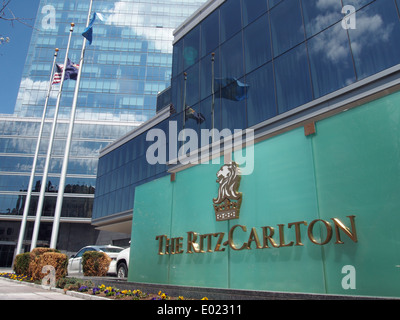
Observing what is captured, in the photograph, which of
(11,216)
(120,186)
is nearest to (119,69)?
(11,216)

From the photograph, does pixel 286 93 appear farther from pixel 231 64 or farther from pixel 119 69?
pixel 119 69

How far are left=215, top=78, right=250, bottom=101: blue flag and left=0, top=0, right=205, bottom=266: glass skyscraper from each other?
3483 cm

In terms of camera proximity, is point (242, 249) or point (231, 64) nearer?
point (242, 249)

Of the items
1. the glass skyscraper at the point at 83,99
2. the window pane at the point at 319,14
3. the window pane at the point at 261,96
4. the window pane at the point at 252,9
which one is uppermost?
the glass skyscraper at the point at 83,99

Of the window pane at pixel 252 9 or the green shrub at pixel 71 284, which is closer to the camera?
the green shrub at pixel 71 284

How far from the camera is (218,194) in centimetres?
781

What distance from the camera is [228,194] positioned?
7480mm

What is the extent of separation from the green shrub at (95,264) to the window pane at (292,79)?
1017cm

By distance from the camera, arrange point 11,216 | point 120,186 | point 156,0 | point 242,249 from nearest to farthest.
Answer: point 242,249, point 120,186, point 11,216, point 156,0

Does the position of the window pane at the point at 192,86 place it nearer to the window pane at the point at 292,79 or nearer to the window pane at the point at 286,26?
the window pane at the point at 286,26

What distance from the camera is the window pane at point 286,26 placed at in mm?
13516

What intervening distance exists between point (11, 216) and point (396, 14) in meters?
51.7

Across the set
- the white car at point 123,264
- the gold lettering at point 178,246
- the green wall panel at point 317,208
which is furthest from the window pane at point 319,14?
the white car at point 123,264

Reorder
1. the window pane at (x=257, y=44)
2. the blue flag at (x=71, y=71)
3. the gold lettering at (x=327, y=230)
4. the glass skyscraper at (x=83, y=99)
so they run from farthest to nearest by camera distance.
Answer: the glass skyscraper at (x=83, y=99) → the blue flag at (x=71, y=71) → the window pane at (x=257, y=44) → the gold lettering at (x=327, y=230)
